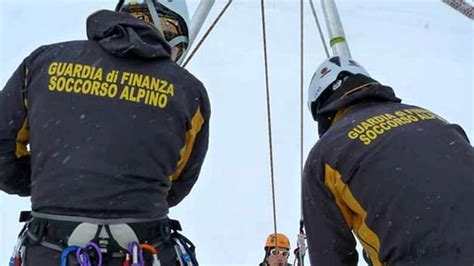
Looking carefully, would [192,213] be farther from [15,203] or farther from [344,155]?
[344,155]

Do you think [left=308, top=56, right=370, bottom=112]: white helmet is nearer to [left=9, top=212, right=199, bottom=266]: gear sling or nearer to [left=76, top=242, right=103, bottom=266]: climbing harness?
[left=9, top=212, right=199, bottom=266]: gear sling

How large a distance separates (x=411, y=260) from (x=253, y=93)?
34.5 ft

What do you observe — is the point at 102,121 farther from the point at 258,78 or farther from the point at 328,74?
the point at 258,78

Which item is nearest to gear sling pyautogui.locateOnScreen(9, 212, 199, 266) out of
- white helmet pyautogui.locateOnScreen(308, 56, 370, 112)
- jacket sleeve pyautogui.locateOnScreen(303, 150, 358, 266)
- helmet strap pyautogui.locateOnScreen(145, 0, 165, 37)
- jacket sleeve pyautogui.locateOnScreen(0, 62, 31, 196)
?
jacket sleeve pyautogui.locateOnScreen(0, 62, 31, 196)

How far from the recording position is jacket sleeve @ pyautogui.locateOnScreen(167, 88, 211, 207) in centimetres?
274

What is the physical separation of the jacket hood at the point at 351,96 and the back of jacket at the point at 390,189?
14 mm

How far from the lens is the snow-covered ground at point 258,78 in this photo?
9.03 m

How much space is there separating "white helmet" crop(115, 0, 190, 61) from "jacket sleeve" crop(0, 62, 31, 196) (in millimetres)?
537

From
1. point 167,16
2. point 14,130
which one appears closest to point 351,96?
point 167,16

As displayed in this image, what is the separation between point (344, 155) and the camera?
2.66 metres

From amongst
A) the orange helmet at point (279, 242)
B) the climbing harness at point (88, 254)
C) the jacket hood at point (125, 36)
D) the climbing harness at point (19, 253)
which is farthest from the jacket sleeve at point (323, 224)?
the orange helmet at point (279, 242)

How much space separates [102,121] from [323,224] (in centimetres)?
80

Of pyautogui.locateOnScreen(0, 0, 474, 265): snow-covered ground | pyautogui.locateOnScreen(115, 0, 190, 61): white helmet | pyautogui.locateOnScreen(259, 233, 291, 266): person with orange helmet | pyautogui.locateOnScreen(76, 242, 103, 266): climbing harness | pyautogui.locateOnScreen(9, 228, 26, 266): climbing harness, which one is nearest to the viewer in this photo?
pyautogui.locateOnScreen(76, 242, 103, 266): climbing harness

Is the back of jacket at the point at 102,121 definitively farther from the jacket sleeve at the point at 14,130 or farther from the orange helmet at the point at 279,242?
the orange helmet at the point at 279,242
